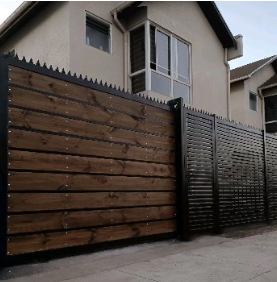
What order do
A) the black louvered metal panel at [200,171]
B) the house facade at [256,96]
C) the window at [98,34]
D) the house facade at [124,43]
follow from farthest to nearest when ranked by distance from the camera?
the house facade at [256,96] → the window at [98,34] → the house facade at [124,43] → the black louvered metal panel at [200,171]

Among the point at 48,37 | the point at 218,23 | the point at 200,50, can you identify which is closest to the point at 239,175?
the point at 200,50

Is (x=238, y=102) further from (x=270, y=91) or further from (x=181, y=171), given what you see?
(x=181, y=171)

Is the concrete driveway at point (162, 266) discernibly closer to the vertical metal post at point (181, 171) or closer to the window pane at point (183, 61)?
the vertical metal post at point (181, 171)

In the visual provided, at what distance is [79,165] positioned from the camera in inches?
168

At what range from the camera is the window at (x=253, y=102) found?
62.4ft

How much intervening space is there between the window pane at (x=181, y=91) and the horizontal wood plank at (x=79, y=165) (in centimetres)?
565

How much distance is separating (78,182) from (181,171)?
2.25 metres

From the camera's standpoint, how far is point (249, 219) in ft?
25.9

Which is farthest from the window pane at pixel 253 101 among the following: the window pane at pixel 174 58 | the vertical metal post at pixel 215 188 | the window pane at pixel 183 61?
the vertical metal post at pixel 215 188

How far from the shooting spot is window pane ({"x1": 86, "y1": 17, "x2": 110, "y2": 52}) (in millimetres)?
9352

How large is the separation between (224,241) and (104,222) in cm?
257

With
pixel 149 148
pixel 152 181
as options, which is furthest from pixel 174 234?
pixel 149 148

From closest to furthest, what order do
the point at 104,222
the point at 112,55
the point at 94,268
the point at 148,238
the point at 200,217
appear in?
1. the point at 94,268
2. the point at 104,222
3. the point at 148,238
4. the point at 200,217
5. the point at 112,55

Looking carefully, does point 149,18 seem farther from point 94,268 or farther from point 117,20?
point 94,268
